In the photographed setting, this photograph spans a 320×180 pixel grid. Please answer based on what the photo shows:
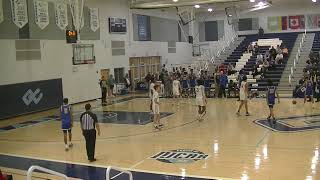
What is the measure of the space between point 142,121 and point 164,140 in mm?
3907

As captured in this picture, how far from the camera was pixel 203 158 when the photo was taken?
1049cm

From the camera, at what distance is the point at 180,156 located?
10828 mm

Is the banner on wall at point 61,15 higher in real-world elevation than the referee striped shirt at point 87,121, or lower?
higher

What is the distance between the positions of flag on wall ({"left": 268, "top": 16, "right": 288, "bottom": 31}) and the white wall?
12365 millimetres

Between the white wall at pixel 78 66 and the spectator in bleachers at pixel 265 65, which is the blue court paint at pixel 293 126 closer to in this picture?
the spectator in bleachers at pixel 265 65

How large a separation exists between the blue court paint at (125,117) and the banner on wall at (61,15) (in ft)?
20.1

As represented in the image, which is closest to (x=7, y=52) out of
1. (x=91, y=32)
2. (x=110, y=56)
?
(x=91, y=32)

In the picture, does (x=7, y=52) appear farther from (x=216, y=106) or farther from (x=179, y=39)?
(x=179, y=39)

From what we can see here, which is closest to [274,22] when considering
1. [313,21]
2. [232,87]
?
[313,21]

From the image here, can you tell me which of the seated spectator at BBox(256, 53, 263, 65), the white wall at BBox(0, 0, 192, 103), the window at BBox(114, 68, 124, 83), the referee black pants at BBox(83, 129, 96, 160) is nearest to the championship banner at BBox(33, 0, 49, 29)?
the white wall at BBox(0, 0, 192, 103)

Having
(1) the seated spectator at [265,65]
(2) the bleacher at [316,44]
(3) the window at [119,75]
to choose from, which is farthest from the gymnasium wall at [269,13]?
(3) the window at [119,75]

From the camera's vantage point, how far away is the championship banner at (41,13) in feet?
70.4

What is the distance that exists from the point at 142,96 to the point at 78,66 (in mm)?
4660

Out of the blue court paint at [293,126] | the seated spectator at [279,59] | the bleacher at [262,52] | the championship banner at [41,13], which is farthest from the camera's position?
the seated spectator at [279,59]
